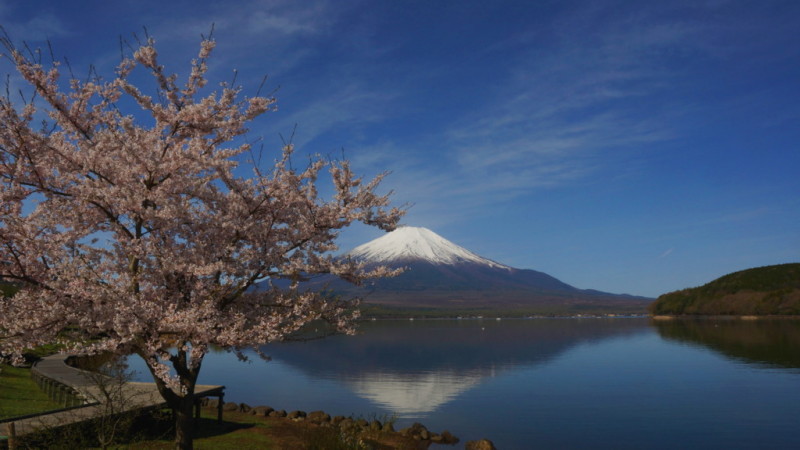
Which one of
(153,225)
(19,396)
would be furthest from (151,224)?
(19,396)

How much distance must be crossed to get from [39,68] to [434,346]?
77.0m

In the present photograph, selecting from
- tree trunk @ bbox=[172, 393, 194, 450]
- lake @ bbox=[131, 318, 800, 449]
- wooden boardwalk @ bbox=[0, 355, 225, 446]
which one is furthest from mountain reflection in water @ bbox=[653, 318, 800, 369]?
tree trunk @ bbox=[172, 393, 194, 450]

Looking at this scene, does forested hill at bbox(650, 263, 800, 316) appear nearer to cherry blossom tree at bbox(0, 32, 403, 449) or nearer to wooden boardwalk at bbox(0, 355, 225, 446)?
wooden boardwalk at bbox(0, 355, 225, 446)

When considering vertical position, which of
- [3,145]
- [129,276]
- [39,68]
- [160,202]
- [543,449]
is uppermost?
[39,68]

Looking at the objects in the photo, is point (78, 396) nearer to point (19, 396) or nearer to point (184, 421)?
point (19, 396)

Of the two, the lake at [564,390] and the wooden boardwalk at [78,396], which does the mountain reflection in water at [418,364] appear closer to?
the lake at [564,390]

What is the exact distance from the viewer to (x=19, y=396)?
984 inches

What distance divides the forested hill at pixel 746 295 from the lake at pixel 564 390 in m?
68.7

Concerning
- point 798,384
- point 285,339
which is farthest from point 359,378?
point 285,339

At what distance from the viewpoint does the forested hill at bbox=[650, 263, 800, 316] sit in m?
132

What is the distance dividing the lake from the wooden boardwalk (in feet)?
34.1

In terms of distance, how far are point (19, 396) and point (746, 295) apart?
15476cm

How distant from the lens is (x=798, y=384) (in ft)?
132

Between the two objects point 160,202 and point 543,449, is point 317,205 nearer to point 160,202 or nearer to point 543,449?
point 160,202
